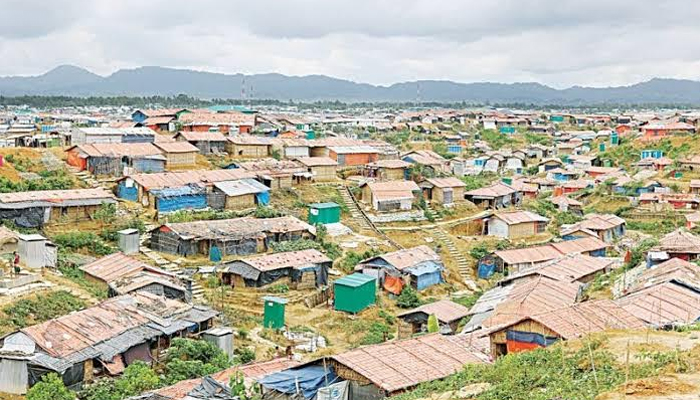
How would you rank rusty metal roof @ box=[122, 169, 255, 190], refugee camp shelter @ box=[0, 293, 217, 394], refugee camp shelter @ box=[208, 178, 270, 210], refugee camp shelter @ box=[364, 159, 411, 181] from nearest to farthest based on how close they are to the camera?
refugee camp shelter @ box=[0, 293, 217, 394]
rusty metal roof @ box=[122, 169, 255, 190]
refugee camp shelter @ box=[208, 178, 270, 210]
refugee camp shelter @ box=[364, 159, 411, 181]

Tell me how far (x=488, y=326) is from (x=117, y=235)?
15129 mm

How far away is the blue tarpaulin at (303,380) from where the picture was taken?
13789 mm

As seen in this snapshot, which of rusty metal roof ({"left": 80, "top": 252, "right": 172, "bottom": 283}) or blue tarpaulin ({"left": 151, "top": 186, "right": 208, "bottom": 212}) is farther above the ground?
blue tarpaulin ({"left": 151, "top": 186, "right": 208, "bottom": 212})

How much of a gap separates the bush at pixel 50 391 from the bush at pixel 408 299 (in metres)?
Result: 14.4

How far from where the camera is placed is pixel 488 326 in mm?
20031

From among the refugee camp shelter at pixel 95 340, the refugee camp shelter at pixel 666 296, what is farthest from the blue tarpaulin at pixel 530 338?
the refugee camp shelter at pixel 95 340

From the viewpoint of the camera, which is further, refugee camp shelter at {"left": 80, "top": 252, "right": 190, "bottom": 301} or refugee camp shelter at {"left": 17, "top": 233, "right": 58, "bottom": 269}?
refugee camp shelter at {"left": 17, "top": 233, "right": 58, "bottom": 269}

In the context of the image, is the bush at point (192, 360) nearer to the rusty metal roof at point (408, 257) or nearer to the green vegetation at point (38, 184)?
the rusty metal roof at point (408, 257)

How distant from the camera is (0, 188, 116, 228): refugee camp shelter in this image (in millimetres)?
28188

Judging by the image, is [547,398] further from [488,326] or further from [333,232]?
[333,232]

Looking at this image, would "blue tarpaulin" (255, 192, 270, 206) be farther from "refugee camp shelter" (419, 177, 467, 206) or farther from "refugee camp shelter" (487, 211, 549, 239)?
"refugee camp shelter" (487, 211, 549, 239)

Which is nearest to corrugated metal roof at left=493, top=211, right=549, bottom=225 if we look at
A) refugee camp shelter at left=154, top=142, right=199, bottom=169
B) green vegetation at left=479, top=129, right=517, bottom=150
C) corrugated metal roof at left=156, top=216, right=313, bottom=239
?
corrugated metal roof at left=156, top=216, right=313, bottom=239

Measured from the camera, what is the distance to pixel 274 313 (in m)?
24.4

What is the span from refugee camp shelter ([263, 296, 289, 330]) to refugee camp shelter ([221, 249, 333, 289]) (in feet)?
9.41
